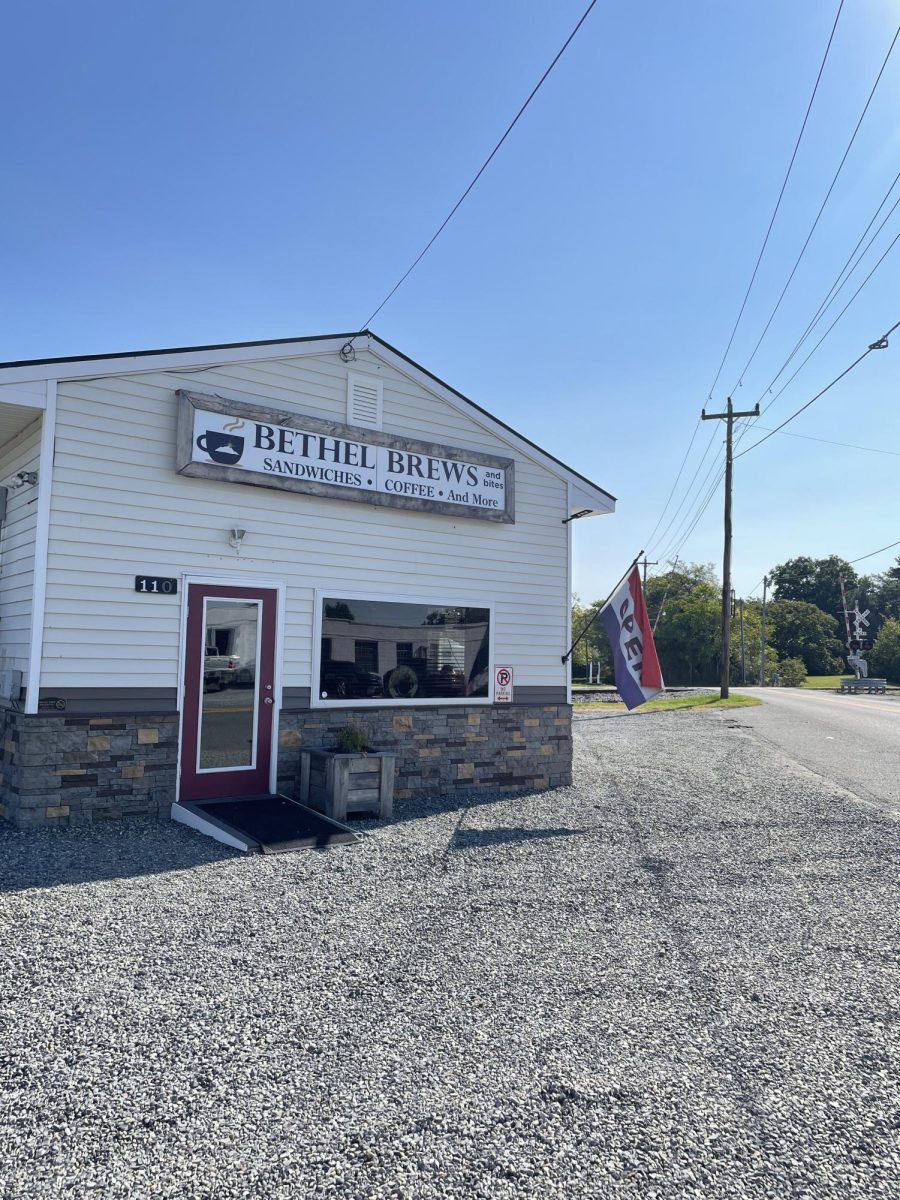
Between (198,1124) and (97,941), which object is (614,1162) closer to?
(198,1124)

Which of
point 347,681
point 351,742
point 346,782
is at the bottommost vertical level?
point 346,782

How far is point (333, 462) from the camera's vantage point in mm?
8602

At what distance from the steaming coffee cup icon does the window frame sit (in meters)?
1.58

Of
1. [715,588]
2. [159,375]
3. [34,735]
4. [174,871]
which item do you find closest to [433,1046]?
[174,871]

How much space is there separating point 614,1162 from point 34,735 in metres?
5.88

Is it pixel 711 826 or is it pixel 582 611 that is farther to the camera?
pixel 582 611

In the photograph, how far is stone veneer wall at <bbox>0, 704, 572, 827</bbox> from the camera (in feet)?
22.8

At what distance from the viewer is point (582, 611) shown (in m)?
78.1

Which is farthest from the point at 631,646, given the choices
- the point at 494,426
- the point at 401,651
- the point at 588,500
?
the point at 494,426

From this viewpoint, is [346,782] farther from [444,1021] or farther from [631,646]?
[444,1021]

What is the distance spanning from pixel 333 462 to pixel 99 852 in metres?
4.35

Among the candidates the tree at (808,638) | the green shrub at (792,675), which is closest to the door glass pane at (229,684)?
the green shrub at (792,675)

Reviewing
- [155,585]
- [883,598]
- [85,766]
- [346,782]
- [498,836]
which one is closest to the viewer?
[85,766]

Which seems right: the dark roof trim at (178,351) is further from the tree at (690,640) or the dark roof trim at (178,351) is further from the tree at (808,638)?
the tree at (808,638)
